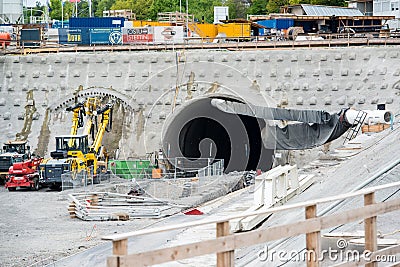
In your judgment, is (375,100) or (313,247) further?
(375,100)

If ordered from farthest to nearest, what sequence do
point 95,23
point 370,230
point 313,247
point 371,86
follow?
point 95,23 → point 371,86 → point 370,230 → point 313,247

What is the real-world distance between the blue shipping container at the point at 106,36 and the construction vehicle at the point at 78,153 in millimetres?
10590

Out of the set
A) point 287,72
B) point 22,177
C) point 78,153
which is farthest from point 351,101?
point 22,177

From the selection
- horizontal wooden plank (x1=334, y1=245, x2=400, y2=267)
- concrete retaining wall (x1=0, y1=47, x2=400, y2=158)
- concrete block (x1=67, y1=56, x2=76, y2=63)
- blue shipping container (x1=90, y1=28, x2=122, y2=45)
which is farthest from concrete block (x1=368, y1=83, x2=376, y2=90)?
horizontal wooden plank (x1=334, y1=245, x2=400, y2=267)

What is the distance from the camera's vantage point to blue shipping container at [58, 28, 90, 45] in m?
49.0

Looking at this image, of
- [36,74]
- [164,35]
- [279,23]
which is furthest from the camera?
[279,23]

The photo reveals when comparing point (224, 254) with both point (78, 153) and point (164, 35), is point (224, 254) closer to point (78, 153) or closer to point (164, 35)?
point (78, 153)

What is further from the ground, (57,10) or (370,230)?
(57,10)

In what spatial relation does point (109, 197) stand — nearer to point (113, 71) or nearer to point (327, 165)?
point (327, 165)

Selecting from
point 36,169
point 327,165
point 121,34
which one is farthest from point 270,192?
point 121,34

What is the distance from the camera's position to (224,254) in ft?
22.7

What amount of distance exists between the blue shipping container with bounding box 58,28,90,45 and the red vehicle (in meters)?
16.0

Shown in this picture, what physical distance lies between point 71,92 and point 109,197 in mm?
11270

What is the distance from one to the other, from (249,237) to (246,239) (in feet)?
0.15
